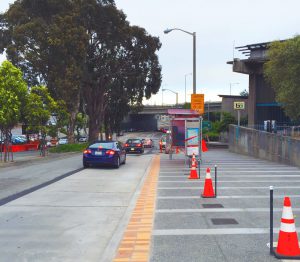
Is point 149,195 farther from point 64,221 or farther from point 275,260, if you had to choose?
point 275,260

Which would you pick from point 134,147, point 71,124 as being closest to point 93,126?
point 71,124

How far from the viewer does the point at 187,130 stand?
2347 cm

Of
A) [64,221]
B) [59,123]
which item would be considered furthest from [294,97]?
[64,221]

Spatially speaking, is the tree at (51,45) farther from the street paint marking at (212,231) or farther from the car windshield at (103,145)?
the street paint marking at (212,231)

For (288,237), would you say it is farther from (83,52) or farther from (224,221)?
(83,52)

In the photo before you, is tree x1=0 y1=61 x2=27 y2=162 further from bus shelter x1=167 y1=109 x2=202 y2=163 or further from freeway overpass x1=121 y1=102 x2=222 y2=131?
freeway overpass x1=121 y1=102 x2=222 y2=131

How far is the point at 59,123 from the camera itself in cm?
3881

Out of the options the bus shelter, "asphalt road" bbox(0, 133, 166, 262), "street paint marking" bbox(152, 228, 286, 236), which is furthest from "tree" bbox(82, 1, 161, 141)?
"street paint marking" bbox(152, 228, 286, 236)

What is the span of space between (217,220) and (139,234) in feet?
6.11

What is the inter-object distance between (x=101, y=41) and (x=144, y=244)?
40.9 m

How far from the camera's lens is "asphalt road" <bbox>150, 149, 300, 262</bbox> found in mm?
6691

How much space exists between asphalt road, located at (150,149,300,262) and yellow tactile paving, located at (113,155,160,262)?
135 millimetres

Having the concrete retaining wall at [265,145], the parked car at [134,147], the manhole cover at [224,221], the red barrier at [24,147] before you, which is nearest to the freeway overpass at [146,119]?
the red barrier at [24,147]

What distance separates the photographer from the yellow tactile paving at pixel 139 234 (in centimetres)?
652
